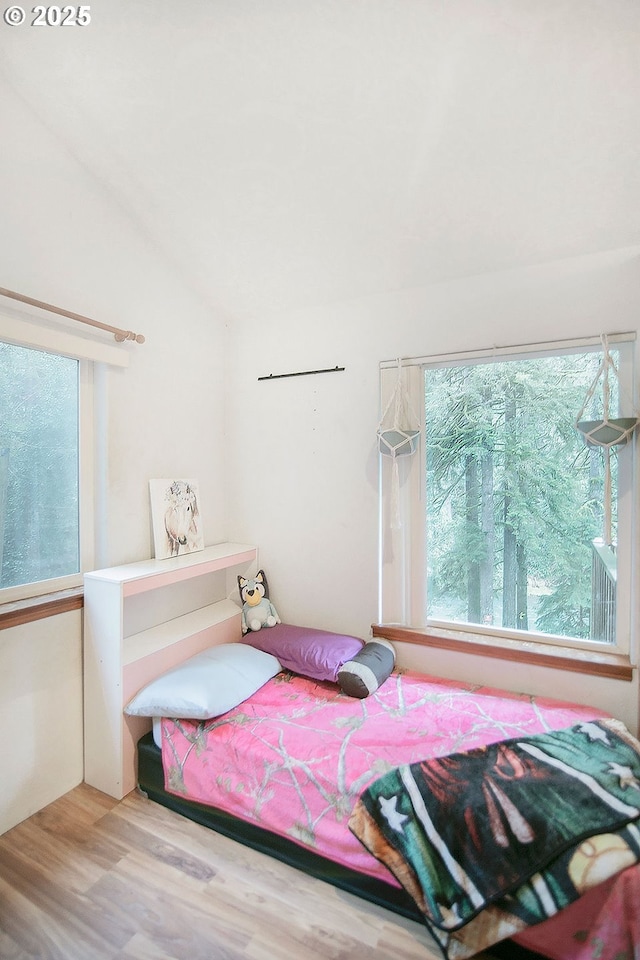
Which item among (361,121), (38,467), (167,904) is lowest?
(167,904)

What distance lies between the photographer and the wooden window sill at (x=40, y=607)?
1.47m

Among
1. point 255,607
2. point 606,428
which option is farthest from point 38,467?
point 606,428

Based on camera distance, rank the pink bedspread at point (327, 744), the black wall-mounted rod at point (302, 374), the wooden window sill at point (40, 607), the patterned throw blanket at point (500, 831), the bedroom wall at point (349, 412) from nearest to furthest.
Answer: the patterned throw blanket at point (500, 831) < the pink bedspread at point (327, 744) < the wooden window sill at point (40, 607) < the bedroom wall at point (349, 412) < the black wall-mounted rod at point (302, 374)

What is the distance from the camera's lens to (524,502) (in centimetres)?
189

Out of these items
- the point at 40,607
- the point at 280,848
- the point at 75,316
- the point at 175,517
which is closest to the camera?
the point at 280,848

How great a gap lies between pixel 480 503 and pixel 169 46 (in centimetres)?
213

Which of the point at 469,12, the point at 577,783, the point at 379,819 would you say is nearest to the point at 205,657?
the point at 379,819

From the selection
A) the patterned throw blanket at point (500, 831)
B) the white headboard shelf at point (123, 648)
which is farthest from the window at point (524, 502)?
the white headboard shelf at point (123, 648)

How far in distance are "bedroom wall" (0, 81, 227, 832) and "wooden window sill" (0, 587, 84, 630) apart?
0.04 metres

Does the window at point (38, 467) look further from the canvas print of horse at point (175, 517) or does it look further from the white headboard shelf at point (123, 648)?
the canvas print of horse at point (175, 517)

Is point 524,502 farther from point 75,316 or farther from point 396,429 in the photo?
point 75,316

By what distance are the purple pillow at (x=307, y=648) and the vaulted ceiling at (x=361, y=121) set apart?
185 centimetres

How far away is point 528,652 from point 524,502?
67cm

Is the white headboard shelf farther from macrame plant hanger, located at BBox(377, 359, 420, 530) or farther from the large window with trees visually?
the large window with trees
